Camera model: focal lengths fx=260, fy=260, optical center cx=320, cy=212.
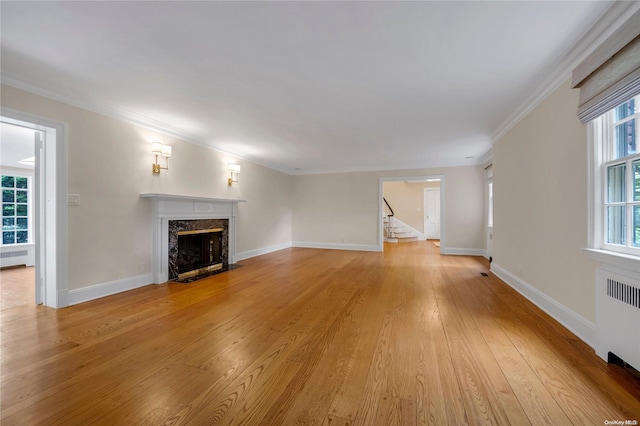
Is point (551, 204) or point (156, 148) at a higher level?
point (156, 148)

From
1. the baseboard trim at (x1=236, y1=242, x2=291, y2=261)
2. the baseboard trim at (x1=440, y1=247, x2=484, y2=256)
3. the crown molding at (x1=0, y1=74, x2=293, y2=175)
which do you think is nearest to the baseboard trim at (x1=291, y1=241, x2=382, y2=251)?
the baseboard trim at (x1=236, y1=242, x2=291, y2=261)

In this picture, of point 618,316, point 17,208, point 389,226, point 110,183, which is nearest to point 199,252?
point 110,183

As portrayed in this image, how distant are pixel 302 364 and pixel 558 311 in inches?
104

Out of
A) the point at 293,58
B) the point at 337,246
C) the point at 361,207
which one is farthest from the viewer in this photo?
the point at 337,246

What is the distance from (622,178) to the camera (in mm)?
1973

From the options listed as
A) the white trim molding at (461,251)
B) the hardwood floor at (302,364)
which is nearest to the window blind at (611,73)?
the hardwood floor at (302,364)

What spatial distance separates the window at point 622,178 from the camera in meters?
1.86

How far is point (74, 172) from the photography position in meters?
3.15

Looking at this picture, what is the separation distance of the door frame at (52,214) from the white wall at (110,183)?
0.07m

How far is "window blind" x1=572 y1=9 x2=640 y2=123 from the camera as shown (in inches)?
63.9

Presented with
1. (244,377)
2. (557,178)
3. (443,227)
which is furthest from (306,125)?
(443,227)

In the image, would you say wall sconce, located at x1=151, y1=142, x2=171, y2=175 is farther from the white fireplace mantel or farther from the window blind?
the window blind

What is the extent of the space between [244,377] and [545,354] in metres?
2.28

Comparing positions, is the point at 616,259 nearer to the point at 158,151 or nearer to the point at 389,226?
the point at 158,151
